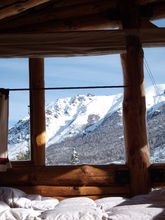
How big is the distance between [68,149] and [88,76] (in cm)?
415

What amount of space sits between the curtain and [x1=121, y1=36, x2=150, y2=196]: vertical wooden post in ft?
4.69

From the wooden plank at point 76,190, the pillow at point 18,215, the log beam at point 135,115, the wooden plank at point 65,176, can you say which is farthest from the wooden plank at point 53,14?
the pillow at point 18,215

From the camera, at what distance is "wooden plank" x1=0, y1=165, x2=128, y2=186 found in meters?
3.59

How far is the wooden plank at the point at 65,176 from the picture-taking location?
3.59 metres

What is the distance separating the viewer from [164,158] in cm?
498

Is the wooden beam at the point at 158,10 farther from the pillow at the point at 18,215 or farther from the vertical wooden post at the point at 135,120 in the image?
the pillow at the point at 18,215

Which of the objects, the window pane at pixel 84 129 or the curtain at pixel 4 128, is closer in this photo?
the curtain at pixel 4 128

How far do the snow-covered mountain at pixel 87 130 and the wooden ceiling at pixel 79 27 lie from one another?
52.2 inches

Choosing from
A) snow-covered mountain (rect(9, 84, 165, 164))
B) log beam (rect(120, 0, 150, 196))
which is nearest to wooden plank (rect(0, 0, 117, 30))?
log beam (rect(120, 0, 150, 196))

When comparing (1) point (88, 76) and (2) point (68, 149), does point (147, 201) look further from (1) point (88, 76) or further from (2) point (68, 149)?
(1) point (88, 76)

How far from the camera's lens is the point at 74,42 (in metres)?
3.79

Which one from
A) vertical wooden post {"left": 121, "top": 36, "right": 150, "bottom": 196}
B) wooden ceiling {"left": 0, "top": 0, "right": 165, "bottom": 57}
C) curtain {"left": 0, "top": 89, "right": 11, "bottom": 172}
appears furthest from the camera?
wooden ceiling {"left": 0, "top": 0, "right": 165, "bottom": 57}

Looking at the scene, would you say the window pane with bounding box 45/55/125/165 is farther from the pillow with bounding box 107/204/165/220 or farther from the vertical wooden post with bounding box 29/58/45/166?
the pillow with bounding box 107/204/165/220

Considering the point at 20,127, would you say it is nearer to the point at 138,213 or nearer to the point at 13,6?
the point at 13,6
